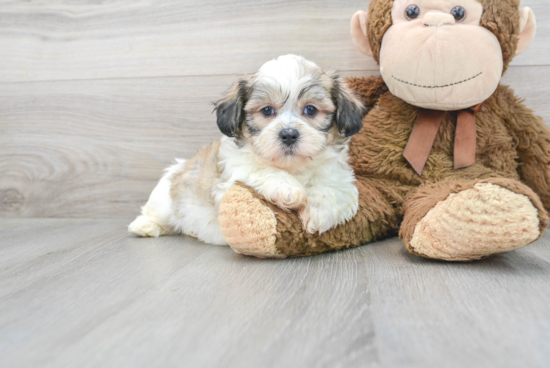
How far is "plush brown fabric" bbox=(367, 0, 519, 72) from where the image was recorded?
1561 millimetres

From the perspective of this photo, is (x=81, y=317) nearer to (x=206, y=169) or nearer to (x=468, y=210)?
(x=206, y=169)

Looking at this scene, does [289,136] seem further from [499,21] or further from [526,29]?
[526,29]

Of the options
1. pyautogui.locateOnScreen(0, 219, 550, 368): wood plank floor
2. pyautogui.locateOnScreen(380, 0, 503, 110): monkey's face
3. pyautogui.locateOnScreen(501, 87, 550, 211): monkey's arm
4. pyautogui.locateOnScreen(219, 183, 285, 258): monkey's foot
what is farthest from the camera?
pyautogui.locateOnScreen(501, 87, 550, 211): monkey's arm

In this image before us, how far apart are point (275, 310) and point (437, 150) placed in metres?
1.05

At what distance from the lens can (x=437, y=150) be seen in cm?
175

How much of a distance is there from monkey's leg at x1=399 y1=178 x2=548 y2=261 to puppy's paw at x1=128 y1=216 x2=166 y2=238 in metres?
1.10

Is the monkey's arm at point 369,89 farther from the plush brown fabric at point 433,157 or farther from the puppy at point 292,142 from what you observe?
the puppy at point 292,142

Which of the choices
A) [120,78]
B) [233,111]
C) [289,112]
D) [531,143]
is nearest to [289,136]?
[289,112]

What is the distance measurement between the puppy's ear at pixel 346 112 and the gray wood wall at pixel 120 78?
604mm

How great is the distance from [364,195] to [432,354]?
919 millimetres

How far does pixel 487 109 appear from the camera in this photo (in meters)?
1.75

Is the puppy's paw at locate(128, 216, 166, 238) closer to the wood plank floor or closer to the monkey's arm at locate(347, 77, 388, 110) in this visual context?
the wood plank floor

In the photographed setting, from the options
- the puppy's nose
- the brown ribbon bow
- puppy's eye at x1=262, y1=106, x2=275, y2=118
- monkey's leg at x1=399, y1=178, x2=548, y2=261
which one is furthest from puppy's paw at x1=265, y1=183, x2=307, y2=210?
the brown ribbon bow

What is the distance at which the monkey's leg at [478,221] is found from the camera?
1.22m
